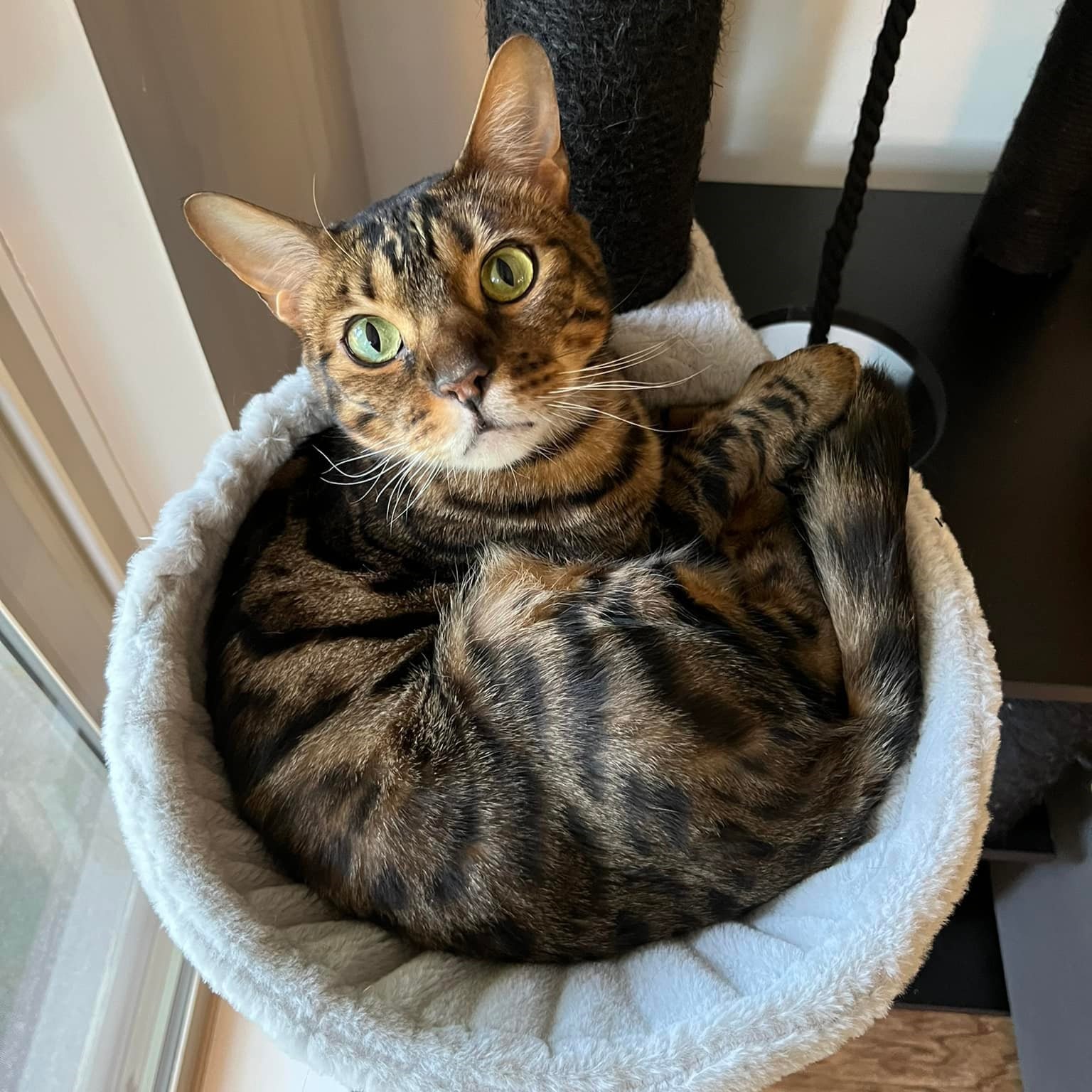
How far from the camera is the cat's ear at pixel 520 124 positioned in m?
0.81

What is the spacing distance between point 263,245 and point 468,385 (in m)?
0.28

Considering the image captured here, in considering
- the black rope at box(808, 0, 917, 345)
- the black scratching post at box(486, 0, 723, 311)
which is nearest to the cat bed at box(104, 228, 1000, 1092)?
the black rope at box(808, 0, 917, 345)

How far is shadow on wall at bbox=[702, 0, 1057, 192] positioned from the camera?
1.26 metres

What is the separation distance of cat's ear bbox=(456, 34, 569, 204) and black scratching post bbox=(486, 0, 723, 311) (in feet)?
0.23

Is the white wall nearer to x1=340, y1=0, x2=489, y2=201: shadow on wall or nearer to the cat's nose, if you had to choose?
x1=340, y1=0, x2=489, y2=201: shadow on wall

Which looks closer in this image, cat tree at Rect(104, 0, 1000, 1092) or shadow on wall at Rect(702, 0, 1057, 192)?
cat tree at Rect(104, 0, 1000, 1092)

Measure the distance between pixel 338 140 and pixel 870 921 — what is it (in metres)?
1.28

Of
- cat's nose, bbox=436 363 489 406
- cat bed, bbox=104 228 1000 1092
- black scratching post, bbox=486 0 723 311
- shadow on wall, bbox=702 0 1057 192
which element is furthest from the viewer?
shadow on wall, bbox=702 0 1057 192

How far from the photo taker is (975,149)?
1425 millimetres

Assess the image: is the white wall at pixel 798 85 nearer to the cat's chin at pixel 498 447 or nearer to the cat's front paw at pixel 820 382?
the cat's front paw at pixel 820 382

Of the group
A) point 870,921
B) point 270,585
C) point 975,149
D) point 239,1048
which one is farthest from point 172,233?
point 975,149

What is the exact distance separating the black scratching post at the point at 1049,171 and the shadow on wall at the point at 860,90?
145mm

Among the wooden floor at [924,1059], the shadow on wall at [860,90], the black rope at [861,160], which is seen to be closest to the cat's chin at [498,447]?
the black rope at [861,160]

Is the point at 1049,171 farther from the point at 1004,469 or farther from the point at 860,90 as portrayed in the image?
the point at 1004,469
